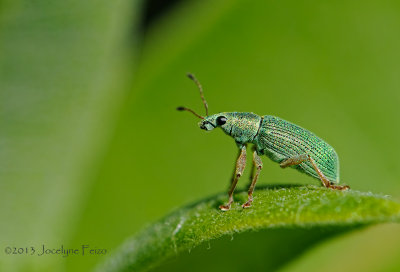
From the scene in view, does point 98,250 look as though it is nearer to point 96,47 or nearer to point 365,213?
point 96,47

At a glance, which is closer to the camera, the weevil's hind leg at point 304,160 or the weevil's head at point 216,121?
the weevil's hind leg at point 304,160

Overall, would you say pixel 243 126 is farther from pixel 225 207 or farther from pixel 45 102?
pixel 45 102

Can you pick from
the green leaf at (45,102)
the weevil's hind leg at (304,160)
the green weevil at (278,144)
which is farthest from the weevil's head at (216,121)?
the green leaf at (45,102)

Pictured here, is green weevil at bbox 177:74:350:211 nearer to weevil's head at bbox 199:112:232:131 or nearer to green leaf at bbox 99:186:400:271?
weevil's head at bbox 199:112:232:131

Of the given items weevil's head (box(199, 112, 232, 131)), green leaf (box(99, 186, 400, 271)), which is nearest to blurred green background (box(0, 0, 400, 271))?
weevil's head (box(199, 112, 232, 131))

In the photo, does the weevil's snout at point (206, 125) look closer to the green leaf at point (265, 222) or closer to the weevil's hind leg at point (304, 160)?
the weevil's hind leg at point (304, 160)

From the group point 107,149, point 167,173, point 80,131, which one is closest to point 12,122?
point 80,131
